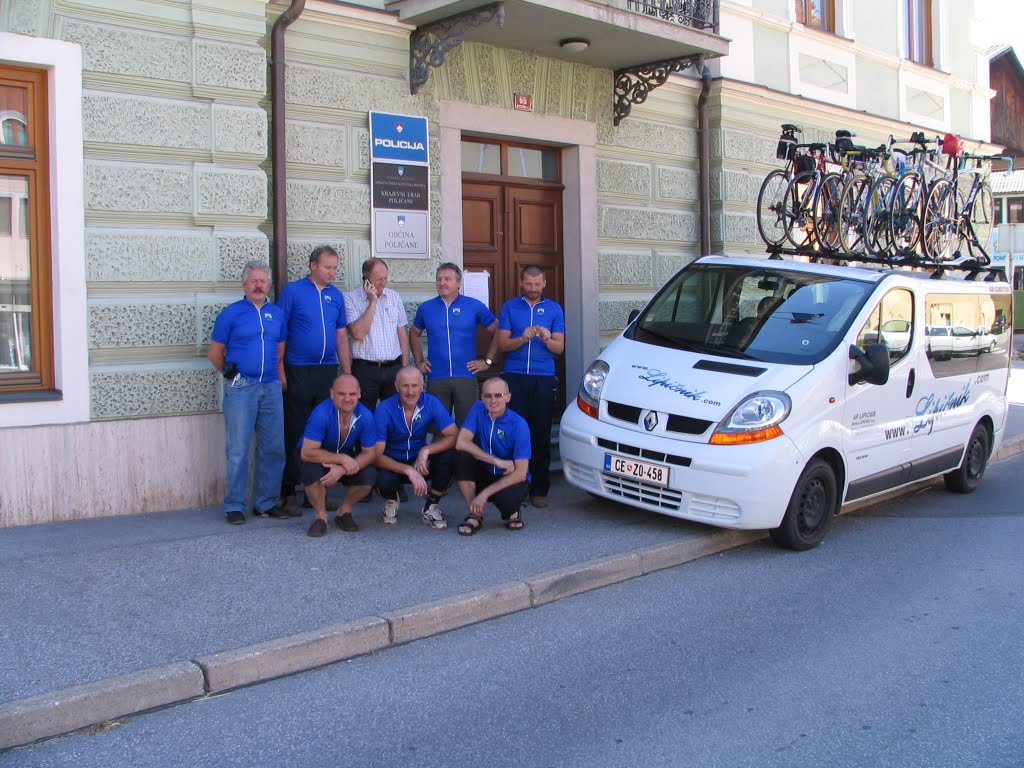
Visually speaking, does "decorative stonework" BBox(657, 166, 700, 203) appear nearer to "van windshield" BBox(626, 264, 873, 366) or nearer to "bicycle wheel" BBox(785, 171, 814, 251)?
"bicycle wheel" BBox(785, 171, 814, 251)

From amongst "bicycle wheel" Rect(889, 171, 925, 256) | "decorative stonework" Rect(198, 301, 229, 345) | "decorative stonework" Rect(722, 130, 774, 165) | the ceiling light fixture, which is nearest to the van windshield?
the ceiling light fixture

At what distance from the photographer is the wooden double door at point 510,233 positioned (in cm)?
1009

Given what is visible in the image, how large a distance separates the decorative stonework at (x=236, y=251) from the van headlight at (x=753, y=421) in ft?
11.8

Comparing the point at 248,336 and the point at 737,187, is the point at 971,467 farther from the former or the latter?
the point at 248,336

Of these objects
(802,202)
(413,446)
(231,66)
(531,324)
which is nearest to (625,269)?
(802,202)

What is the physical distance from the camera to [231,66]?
25.3 ft

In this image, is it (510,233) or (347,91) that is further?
(510,233)

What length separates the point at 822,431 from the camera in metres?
7.14

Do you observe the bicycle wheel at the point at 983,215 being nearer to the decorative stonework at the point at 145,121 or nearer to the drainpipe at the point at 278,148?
the drainpipe at the point at 278,148

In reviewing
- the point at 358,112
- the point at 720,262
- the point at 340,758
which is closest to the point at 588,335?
the point at 720,262

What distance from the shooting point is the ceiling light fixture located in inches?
384

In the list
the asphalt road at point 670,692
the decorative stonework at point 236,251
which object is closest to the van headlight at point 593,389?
the asphalt road at point 670,692

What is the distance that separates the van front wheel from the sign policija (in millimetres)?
3848

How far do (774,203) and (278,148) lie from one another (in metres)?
5.01
